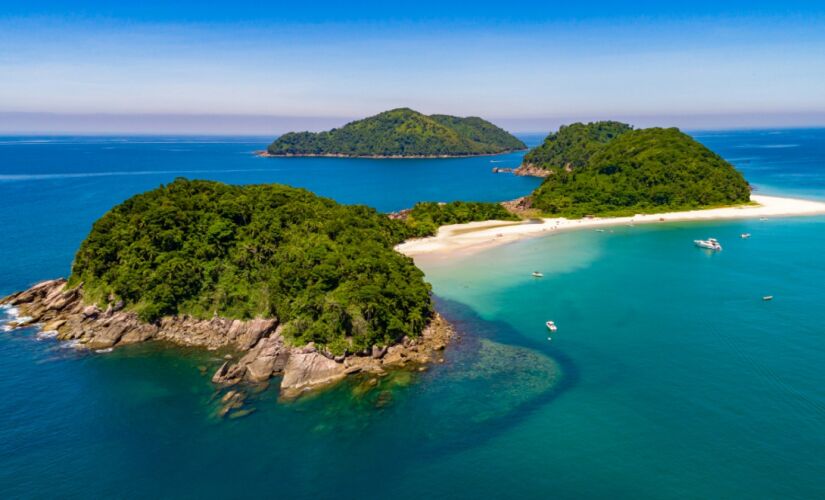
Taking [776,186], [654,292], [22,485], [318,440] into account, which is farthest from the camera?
[776,186]

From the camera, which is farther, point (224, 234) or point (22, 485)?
point (224, 234)

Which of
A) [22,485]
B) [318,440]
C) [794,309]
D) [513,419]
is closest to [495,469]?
[513,419]

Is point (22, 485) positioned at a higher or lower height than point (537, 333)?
lower

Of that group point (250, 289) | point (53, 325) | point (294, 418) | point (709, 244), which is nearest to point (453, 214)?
point (709, 244)

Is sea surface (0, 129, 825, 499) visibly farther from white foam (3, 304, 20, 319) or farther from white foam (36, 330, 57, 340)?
white foam (3, 304, 20, 319)

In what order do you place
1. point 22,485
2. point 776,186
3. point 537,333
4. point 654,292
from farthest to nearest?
1. point 776,186
2. point 654,292
3. point 537,333
4. point 22,485

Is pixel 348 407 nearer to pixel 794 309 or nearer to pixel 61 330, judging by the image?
pixel 61 330

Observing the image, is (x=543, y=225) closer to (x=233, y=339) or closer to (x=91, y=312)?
(x=233, y=339)

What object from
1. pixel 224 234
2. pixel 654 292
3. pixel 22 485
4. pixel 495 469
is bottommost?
pixel 22 485
